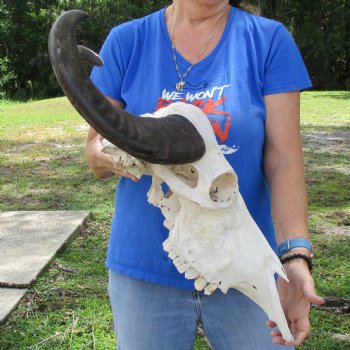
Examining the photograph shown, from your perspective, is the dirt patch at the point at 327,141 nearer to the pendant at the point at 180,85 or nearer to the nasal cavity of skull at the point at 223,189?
the pendant at the point at 180,85

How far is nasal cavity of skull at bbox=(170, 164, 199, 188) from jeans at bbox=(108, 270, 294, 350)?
15.5 inches

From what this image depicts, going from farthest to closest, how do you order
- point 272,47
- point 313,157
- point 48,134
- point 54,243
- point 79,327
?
point 48,134 < point 313,157 < point 54,243 < point 79,327 < point 272,47

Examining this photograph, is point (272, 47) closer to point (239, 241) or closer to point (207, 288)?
point (239, 241)

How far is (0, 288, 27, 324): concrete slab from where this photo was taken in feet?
10.1

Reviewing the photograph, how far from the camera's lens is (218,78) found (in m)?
1.61

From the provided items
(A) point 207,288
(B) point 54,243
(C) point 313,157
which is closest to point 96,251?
(B) point 54,243

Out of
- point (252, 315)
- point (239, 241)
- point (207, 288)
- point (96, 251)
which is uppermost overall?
point (239, 241)

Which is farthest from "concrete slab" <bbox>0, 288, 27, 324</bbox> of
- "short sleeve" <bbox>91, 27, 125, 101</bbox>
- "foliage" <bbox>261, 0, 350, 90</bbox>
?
"foliage" <bbox>261, 0, 350, 90</bbox>

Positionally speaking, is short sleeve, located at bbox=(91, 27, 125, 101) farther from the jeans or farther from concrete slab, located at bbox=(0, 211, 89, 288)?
concrete slab, located at bbox=(0, 211, 89, 288)

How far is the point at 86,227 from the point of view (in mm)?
4484

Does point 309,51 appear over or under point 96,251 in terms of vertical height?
under

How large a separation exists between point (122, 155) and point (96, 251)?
279 centimetres

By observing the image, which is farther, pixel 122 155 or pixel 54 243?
pixel 54 243

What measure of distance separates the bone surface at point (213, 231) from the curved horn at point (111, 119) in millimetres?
71
